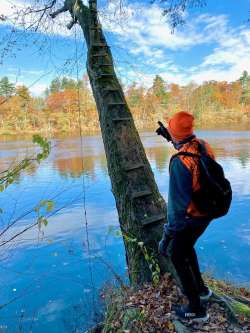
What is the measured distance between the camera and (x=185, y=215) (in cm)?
259

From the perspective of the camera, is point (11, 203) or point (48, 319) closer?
point (48, 319)

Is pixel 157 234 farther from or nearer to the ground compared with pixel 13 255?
farther from the ground

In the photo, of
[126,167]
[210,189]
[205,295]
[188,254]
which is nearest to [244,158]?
[126,167]

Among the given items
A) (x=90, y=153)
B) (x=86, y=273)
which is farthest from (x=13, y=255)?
(x=90, y=153)

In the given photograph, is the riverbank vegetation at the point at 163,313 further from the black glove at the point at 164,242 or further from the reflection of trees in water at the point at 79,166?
the reflection of trees in water at the point at 79,166

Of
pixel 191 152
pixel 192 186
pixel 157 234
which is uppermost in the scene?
pixel 191 152

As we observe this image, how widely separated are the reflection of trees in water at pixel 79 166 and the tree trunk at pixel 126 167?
9.98m

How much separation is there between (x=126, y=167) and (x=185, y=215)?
1.40 m

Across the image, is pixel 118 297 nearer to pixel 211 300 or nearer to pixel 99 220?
pixel 211 300

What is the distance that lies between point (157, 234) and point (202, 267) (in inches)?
120

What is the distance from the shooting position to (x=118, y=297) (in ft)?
12.2

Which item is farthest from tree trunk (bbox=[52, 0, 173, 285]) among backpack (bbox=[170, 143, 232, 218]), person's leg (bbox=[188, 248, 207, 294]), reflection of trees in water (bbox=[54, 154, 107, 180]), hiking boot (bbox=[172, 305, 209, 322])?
reflection of trees in water (bbox=[54, 154, 107, 180])

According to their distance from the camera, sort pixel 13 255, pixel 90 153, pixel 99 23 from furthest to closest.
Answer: pixel 90 153 < pixel 13 255 < pixel 99 23

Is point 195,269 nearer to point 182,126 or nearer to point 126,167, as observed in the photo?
point 182,126
